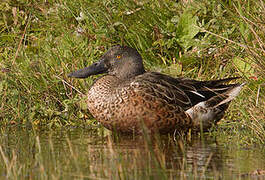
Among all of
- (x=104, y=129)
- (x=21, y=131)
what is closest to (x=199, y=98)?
(x=104, y=129)

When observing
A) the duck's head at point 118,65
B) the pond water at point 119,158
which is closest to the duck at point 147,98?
the duck's head at point 118,65

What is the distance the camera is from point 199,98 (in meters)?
6.20

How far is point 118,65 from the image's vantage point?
6.31 metres

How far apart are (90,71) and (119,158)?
2.12 metres

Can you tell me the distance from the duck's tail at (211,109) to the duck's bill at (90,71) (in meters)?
1.06

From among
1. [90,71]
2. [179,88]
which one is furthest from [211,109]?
[90,71]

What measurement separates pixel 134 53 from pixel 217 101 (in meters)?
1.03

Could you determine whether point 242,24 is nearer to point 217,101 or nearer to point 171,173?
point 217,101

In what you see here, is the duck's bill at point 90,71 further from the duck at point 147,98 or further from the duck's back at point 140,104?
the duck's back at point 140,104

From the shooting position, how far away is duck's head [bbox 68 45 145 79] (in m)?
6.26

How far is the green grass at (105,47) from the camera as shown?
652 centimetres

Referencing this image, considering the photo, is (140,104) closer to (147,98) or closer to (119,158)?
(147,98)

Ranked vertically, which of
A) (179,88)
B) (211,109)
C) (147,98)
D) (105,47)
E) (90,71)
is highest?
(105,47)

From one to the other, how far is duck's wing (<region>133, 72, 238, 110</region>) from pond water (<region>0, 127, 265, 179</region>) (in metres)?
0.48
